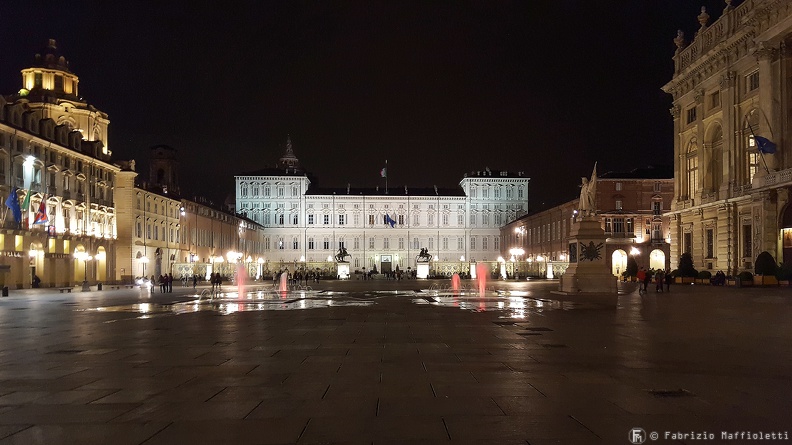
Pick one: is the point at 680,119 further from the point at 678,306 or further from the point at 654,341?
the point at 654,341

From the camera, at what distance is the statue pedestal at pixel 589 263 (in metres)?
38.0

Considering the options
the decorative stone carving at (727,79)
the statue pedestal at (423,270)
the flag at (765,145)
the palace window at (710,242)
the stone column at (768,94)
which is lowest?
the statue pedestal at (423,270)

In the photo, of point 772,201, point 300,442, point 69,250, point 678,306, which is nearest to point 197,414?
point 300,442

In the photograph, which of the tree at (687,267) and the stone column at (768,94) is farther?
the tree at (687,267)

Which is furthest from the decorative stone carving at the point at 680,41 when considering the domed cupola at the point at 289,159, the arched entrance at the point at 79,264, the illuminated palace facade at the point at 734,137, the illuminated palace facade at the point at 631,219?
the domed cupola at the point at 289,159

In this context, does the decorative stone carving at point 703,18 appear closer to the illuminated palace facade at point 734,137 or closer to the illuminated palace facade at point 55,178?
the illuminated palace facade at point 734,137

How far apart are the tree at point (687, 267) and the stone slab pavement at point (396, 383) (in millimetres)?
42438

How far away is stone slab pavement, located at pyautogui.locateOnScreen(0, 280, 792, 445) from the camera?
752 centimetres

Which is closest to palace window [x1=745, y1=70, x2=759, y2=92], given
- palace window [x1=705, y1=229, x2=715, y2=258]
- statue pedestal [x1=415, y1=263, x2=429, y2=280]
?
palace window [x1=705, y1=229, x2=715, y2=258]

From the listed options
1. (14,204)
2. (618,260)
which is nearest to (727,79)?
(618,260)

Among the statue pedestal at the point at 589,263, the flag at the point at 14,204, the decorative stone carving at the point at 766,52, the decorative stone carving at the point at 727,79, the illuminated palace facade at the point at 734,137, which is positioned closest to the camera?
the statue pedestal at the point at 589,263

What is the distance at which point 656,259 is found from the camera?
3398 inches

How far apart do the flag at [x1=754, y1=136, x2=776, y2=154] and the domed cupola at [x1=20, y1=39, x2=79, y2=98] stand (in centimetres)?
7002

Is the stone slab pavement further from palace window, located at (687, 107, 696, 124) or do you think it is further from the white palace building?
the white palace building
